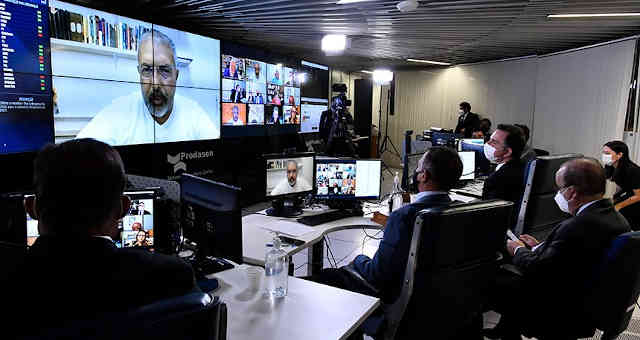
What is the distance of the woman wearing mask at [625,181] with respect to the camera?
148 inches

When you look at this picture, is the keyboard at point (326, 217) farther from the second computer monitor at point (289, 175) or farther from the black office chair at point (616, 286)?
the black office chair at point (616, 286)

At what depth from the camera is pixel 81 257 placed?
0.91 m

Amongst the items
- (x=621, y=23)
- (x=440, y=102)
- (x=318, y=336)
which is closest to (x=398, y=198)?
(x=318, y=336)

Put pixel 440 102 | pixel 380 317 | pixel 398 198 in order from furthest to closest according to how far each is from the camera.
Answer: pixel 440 102
pixel 398 198
pixel 380 317

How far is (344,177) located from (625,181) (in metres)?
2.72

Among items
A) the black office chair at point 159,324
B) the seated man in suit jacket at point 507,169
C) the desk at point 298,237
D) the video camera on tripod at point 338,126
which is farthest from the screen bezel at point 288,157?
the video camera on tripod at point 338,126

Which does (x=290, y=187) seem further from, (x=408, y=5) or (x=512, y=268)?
(x=408, y=5)

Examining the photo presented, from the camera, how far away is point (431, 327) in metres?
1.82

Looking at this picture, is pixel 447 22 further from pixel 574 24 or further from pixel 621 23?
pixel 621 23

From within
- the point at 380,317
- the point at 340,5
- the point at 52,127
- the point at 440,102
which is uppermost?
the point at 340,5

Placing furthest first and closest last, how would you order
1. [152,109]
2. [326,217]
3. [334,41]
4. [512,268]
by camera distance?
→ [334,41], [152,109], [326,217], [512,268]

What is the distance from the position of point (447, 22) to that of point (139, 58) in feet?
12.0

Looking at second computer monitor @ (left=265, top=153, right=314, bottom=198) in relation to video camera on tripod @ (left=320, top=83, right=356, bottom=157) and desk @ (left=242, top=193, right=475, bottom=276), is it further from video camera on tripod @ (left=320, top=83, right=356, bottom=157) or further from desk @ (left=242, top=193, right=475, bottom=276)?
video camera on tripod @ (left=320, top=83, right=356, bottom=157)

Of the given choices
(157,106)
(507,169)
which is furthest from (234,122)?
(507,169)
